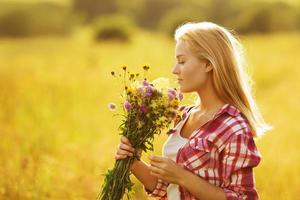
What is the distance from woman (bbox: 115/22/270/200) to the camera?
10.3 feet

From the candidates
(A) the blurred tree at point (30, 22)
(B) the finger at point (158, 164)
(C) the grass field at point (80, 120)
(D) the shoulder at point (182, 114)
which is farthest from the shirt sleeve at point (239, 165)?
(A) the blurred tree at point (30, 22)

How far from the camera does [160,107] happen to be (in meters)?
3.25

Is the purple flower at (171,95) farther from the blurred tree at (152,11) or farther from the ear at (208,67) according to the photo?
the blurred tree at (152,11)

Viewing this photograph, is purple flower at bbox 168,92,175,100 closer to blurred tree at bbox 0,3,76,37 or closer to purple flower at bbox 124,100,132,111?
purple flower at bbox 124,100,132,111

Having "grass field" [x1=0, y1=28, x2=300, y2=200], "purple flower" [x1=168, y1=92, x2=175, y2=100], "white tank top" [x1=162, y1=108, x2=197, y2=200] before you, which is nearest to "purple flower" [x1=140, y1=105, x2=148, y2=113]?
"purple flower" [x1=168, y1=92, x2=175, y2=100]

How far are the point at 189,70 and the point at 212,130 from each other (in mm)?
268

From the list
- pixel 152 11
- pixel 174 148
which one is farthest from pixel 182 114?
pixel 152 11

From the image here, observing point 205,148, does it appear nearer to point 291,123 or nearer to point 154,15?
point 291,123

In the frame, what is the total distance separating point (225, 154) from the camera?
10.3 ft

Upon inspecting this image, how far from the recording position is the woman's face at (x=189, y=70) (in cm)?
327

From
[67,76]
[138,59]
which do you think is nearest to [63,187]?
[67,76]

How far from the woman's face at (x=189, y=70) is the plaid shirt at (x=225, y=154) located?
155 mm

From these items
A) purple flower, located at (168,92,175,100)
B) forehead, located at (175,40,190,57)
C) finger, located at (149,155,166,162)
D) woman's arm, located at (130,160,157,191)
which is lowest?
finger, located at (149,155,166,162)

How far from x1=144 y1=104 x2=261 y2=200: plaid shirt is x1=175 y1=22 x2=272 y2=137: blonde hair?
0.17 ft
